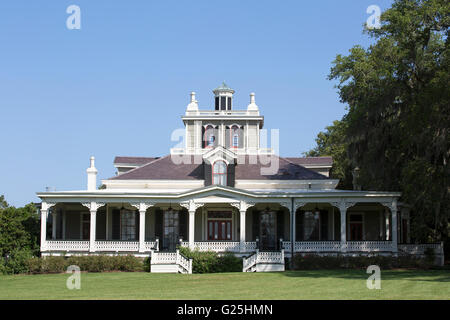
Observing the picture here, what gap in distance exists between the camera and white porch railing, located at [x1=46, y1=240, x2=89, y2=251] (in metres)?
33.1

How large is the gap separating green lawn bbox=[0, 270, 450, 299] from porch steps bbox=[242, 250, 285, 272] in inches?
87.1

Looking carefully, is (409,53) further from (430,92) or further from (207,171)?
(207,171)

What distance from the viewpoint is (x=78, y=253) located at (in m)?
33.0

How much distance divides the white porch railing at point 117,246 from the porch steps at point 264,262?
585cm

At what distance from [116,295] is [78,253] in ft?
44.2

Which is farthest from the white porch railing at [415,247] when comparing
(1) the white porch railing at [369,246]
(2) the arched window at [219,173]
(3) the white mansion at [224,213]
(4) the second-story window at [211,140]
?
(4) the second-story window at [211,140]

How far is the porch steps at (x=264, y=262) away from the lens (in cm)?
3114

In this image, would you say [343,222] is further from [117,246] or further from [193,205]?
[117,246]

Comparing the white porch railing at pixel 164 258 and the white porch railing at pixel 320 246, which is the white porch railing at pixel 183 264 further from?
the white porch railing at pixel 320 246

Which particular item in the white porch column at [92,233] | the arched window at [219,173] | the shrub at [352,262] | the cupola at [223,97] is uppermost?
the cupola at [223,97]

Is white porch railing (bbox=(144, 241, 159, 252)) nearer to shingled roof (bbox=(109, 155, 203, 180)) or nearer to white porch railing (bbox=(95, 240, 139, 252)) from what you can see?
white porch railing (bbox=(95, 240, 139, 252))

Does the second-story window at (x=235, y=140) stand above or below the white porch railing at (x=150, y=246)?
above

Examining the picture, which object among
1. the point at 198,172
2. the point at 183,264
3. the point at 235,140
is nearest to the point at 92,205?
the point at 183,264
